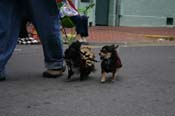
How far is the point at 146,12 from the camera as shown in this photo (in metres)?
21.5

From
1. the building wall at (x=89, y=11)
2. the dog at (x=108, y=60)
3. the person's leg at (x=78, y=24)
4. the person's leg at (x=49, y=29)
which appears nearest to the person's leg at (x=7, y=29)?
the person's leg at (x=49, y=29)

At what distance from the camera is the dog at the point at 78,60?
6.02 m

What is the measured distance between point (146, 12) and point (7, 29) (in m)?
15.9

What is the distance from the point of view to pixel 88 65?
6168 millimetres

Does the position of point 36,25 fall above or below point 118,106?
above

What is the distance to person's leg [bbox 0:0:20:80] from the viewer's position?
5973mm

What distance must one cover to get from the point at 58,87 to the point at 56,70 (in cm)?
72

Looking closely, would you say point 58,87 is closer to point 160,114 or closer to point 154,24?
point 160,114

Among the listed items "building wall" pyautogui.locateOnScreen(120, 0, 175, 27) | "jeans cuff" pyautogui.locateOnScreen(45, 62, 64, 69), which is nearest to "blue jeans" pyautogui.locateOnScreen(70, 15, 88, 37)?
"jeans cuff" pyautogui.locateOnScreen(45, 62, 64, 69)

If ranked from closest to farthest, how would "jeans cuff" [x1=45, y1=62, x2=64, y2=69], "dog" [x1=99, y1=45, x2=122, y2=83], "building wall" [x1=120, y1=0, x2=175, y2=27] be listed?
"dog" [x1=99, y1=45, x2=122, y2=83] → "jeans cuff" [x1=45, y1=62, x2=64, y2=69] → "building wall" [x1=120, y1=0, x2=175, y2=27]

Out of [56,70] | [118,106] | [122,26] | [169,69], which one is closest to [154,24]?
[122,26]

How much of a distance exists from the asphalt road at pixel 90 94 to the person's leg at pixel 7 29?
269 mm

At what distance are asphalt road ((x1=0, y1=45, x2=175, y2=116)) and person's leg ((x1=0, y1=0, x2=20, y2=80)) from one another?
0.27 meters

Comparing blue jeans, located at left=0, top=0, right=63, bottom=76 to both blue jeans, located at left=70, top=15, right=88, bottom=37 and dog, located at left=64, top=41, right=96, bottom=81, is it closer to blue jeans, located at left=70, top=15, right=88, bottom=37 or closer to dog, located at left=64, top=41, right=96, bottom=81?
dog, located at left=64, top=41, right=96, bottom=81
